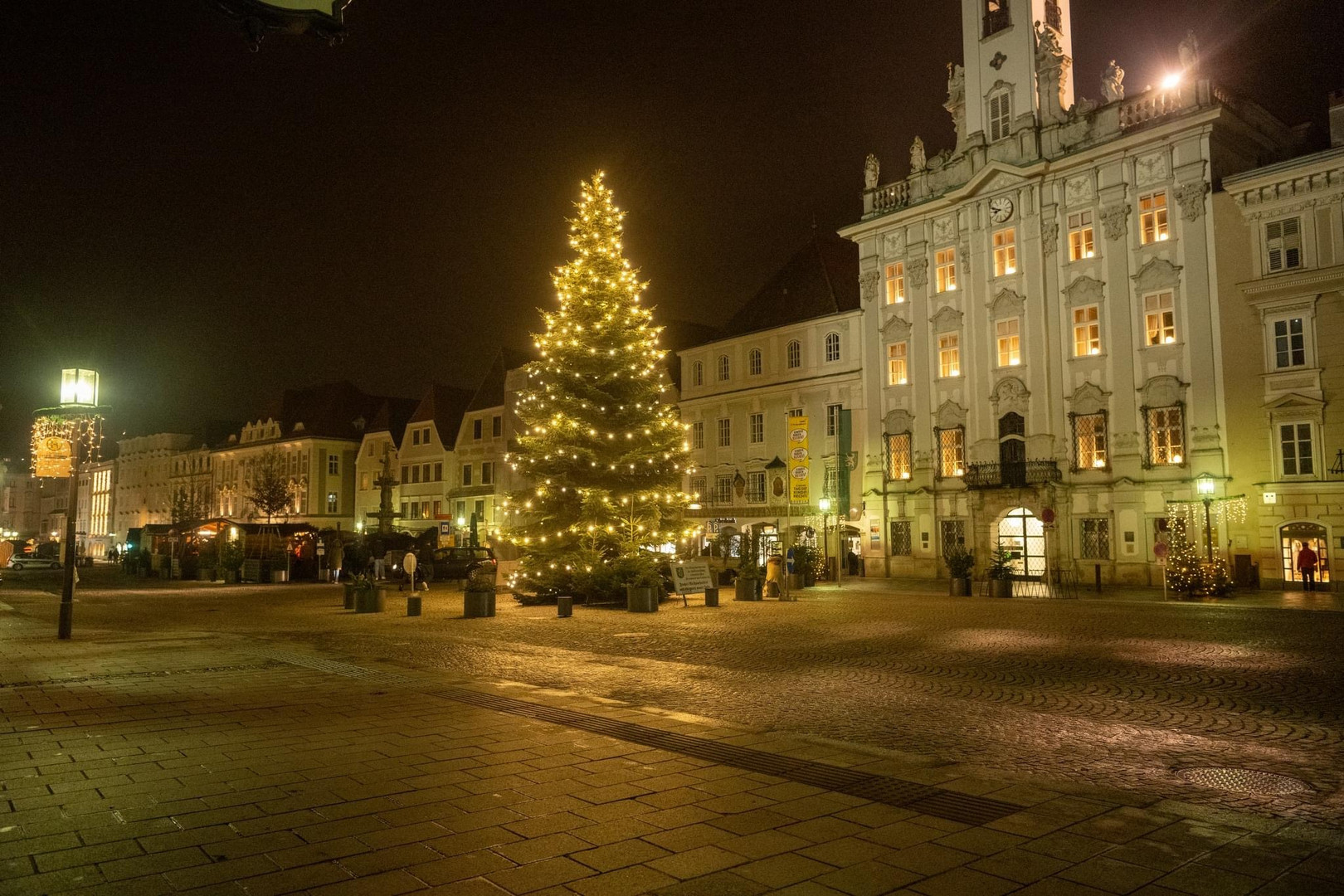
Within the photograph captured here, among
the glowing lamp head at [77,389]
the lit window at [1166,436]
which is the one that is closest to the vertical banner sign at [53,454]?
the glowing lamp head at [77,389]

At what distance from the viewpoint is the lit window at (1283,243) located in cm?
3080

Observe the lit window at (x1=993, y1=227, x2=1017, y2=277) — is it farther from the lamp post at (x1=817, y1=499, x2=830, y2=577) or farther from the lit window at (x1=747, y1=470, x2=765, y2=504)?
the lit window at (x1=747, y1=470, x2=765, y2=504)

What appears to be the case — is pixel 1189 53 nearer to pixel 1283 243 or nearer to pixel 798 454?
pixel 1283 243

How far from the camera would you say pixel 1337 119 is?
31234 mm

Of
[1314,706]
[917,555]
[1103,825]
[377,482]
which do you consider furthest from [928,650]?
[377,482]

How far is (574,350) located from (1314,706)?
2007cm

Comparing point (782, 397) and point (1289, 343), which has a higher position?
point (782, 397)

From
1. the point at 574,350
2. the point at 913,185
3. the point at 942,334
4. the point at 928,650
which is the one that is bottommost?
the point at 928,650

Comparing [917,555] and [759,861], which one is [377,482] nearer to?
[917,555]

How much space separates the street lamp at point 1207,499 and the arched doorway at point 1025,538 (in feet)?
19.7

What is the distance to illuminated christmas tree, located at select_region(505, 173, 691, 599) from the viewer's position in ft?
87.6

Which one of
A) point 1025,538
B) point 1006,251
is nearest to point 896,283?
point 1006,251

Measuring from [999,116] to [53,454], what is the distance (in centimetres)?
3698

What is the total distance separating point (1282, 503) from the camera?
30.8 m
